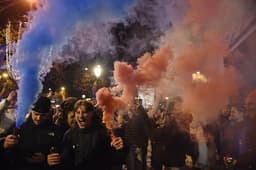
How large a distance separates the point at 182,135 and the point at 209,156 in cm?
130

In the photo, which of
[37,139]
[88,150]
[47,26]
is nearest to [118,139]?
[88,150]

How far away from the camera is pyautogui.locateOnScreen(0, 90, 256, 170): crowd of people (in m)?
4.30

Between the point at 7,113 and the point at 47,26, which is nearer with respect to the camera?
the point at 7,113

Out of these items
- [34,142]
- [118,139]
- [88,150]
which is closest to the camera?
[118,139]

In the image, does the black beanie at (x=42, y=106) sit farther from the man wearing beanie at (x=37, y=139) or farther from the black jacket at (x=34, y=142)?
the black jacket at (x=34, y=142)

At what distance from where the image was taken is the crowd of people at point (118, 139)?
430 cm

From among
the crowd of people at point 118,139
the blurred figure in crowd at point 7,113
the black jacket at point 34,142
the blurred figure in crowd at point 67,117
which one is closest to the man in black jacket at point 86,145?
the crowd of people at point 118,139

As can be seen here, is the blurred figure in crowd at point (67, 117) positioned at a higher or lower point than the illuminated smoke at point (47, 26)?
lower

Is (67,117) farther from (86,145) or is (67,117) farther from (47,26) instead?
(47,26)

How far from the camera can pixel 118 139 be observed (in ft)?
13.6

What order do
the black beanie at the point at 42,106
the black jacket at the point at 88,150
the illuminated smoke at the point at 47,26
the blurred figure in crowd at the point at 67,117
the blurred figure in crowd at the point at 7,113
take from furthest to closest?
the illuminated smoke at the point at 47,26 → the blurred figure in crowd at the point at 7,113 → the blurred figure in crowd at the point at 67,117 → the black beanie at the point at 42,106 → the black jacket at the point at 88,150

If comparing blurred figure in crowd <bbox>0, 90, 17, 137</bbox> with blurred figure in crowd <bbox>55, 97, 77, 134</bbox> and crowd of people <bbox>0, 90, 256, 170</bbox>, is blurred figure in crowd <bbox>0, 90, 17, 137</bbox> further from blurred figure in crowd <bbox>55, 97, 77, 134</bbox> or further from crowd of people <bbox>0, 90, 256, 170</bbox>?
blurred figure in crowd <bbox>55, 97, 77, 134</bbox>

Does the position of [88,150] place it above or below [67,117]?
below

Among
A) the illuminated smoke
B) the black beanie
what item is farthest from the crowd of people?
the illuminated smoke
